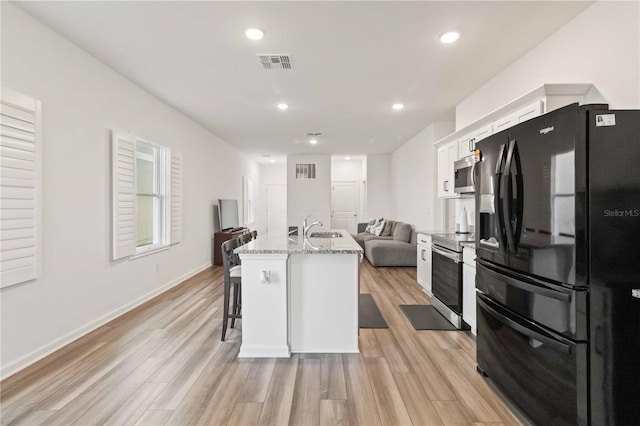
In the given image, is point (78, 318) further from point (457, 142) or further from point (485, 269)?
point (457, 142)

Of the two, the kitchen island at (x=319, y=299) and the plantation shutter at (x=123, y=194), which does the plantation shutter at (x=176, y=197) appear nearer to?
the plantation shutter at (x=123, y=194)

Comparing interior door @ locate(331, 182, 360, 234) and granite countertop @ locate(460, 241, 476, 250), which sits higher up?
interior door @ locate(331, 182, 360, 234)

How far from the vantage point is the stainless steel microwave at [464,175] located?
11.5 feet

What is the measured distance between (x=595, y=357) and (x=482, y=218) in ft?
3.63

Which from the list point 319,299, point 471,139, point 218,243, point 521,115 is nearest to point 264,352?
point 319,299

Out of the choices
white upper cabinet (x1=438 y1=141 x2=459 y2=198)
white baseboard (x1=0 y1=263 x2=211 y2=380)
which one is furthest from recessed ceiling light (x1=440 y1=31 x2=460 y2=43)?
white baseboard (x1=0 y1=263 x2=211 y2=380)

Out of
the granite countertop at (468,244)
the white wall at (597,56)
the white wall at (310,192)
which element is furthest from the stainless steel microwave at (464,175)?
the white wall at (310,192)

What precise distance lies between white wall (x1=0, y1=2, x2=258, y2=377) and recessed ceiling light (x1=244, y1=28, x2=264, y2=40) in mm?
1775

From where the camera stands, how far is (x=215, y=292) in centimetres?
471

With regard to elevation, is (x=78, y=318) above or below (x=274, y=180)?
below

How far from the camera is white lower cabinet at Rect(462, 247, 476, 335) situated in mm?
3078

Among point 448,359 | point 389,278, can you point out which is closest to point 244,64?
point 448,359

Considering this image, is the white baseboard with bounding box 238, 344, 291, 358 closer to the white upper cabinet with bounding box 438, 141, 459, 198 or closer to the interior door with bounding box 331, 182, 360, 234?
the white upper cabinet with bounding box 438, 141, 459, 198

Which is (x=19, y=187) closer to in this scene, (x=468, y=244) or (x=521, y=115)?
(x=468, y=244)
